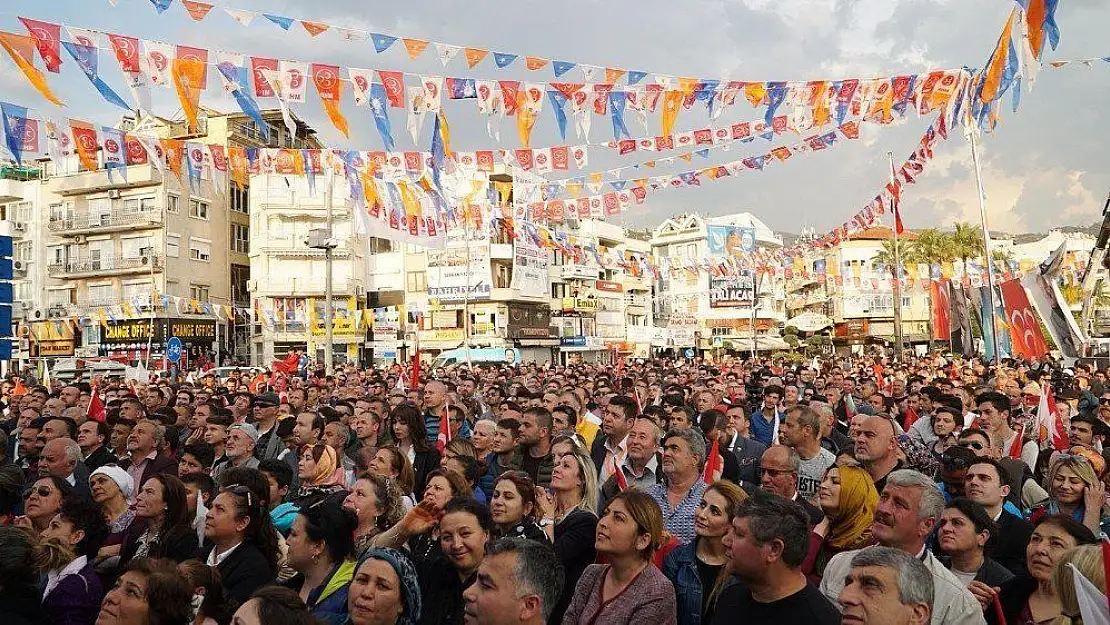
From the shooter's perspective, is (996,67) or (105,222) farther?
(105,222)

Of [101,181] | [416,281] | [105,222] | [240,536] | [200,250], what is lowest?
[240,536]

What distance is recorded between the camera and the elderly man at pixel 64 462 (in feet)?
25.1

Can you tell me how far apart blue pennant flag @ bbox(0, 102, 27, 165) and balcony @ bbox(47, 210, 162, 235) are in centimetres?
3241

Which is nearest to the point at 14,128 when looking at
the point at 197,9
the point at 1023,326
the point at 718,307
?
the point at 197,9

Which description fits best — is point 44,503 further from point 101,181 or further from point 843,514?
point 101,181

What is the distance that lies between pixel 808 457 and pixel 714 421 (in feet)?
6.23

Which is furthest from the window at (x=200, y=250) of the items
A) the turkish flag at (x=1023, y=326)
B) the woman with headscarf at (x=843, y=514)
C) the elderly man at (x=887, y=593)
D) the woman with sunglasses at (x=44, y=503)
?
the elderly man at (x=887, y=593)

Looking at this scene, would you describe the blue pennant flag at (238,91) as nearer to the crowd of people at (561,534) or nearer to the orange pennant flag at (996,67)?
the crowd of people at (561,534)

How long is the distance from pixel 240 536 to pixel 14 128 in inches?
629

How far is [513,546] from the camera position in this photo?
12.2ft

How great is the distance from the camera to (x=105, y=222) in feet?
161

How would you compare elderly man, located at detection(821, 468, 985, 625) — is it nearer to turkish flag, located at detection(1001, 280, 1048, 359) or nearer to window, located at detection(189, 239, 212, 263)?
turkish flag, located at detection(1001, 280, 1048, 359)

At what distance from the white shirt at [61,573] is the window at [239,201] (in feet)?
171

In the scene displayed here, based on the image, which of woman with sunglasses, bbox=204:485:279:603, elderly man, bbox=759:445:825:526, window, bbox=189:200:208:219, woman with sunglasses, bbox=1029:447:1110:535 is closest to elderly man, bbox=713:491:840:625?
elderly man, bbox=759:445:825:526
